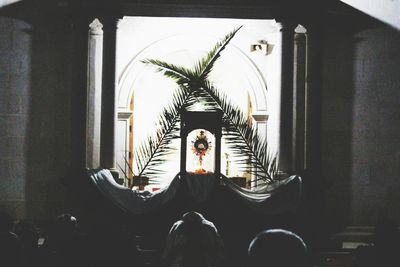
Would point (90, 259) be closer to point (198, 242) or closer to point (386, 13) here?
point (198, 242)

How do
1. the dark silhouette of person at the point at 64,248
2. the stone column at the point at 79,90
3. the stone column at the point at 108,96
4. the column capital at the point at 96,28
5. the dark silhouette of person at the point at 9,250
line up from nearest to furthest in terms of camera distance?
the dark silhouette of person at the point at 9,250 < the dark silhouette of person at the point at 64,248 < the stone column at the point at 79,90 < the stone column at the point at 108,96 < the column capital at the point at 96,28

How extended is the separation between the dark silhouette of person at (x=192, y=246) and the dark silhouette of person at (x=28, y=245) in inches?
70.9

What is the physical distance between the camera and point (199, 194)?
12.6m

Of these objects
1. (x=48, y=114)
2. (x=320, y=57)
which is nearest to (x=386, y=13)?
(x=320, y=57)

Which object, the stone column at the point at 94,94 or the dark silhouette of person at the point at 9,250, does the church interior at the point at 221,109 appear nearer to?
the stone column at the point at 94,94

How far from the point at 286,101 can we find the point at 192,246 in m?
5.77

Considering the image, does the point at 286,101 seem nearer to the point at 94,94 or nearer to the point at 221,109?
the point at 221,109

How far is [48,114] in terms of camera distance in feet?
47.4

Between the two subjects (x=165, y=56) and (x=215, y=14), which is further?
(x=165, y=56)

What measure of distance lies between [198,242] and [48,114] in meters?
6.61

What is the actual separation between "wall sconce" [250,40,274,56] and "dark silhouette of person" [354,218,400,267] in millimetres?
9350

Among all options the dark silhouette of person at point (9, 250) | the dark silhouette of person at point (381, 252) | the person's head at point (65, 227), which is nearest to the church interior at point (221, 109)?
the person's head at point (65, 227)

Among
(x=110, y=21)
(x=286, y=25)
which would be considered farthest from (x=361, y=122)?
(x=110, y=21)

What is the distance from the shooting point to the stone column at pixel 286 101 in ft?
45.7
